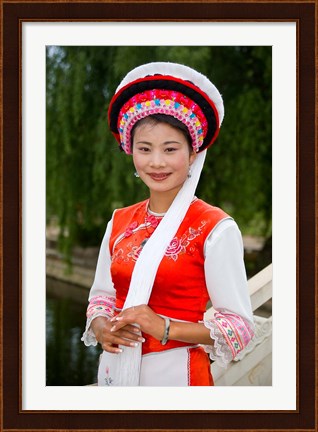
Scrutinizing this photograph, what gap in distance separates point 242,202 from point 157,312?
297cm

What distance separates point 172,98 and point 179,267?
48 cm

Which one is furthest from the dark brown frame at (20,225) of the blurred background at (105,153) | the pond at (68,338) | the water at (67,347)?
the blurred background at (105,153)

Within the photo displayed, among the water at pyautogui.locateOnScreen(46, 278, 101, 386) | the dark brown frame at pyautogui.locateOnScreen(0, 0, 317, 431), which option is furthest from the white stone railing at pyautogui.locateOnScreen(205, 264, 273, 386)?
the water at pyautogui.locateOnScreen(46, 278, 101, 386)

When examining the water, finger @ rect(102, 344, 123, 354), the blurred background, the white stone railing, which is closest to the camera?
finger @ rect(102, 344, 123, 354)

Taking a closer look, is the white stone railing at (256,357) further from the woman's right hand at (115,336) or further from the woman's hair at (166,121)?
the woman's hair at (166,121)

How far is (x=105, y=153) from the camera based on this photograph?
3750 millimetres

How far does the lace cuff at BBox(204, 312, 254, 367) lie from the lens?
1404 millimetres

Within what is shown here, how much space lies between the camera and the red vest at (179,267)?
1431mm

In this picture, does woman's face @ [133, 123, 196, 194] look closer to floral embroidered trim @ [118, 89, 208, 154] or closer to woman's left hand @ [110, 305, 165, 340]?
floral embroidered trim @ [118, 89, 208, 154]

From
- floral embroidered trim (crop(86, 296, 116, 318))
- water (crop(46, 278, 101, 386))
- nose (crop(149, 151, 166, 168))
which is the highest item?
nose (crop(149, 151, 166, 168))

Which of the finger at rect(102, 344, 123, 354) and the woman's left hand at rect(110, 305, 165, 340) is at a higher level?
the woman's left hand at rect(110, 305, 165, 340)

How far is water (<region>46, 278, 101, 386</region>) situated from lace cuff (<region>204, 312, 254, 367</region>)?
1.80 m

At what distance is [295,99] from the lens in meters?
1.60

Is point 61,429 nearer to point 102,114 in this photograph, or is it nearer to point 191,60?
point 191,60
